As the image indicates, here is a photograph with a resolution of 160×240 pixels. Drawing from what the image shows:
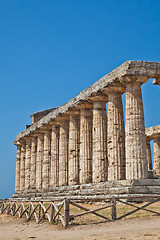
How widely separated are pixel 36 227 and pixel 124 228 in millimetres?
4273

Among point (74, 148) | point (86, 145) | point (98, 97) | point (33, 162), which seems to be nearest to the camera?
point (98, 97)

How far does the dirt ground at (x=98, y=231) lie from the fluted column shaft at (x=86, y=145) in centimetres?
1193

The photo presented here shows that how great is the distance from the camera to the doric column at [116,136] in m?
22.9

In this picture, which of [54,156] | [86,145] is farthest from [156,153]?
[86,145]

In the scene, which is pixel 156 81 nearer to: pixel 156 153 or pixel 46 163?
pixel 46 163

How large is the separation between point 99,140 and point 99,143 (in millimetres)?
234

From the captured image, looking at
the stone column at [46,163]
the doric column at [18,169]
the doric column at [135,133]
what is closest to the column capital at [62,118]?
the stone column at [46,163]

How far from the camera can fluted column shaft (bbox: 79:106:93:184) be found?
26.9m

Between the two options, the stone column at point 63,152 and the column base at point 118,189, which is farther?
the stone column at point 63,152

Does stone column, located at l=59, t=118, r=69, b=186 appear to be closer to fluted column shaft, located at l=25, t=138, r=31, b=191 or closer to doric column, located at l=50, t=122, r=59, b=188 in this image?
doric column, located at l=50, t=122, r=59, b=188

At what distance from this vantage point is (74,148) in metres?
29.4

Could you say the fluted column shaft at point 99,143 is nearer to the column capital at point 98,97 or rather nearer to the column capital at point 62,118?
the column capital at point 98,97

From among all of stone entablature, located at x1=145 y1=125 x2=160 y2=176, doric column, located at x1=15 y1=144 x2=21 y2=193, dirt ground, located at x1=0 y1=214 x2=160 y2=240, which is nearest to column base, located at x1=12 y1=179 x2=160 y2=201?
dirt ground, located at x1=0 y1=214 x2=160 y2=240

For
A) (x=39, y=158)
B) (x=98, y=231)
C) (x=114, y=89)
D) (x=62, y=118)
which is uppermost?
(x=114, y=89)
